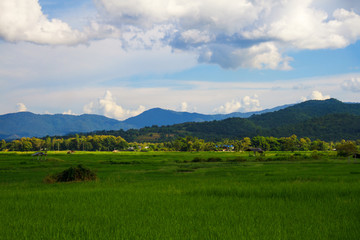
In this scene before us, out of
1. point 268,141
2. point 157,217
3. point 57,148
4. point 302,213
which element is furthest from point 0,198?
point 57,148

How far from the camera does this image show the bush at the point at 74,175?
24.3m

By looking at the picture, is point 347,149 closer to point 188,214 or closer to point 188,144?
point 188,214

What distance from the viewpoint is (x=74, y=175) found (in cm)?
2452

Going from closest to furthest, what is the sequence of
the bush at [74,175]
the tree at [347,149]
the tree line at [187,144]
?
the bush at [74,175], the tree at [347,149], the tree line at [187,144]

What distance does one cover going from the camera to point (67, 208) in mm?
12328

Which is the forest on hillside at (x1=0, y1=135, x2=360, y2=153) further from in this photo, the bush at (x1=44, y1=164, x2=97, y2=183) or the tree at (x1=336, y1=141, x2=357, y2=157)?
the bush at (x1=44, y1=164, x2=97, y2=183)

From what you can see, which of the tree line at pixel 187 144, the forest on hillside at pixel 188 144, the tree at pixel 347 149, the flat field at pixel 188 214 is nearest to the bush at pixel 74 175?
the flat field at pixel 188 214

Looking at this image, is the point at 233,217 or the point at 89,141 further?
the point at 89,141

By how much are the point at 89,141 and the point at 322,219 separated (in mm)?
181482

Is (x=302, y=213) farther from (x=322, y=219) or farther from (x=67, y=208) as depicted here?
(x=67, y=208)

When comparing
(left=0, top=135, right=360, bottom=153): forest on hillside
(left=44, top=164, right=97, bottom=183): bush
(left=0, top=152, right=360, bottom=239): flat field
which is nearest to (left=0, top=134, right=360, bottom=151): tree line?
(left=0, top=135, right=360, bottom=153): forest on hillside

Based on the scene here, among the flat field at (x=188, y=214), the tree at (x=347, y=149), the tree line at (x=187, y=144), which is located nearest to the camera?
the flat field at (x=188, y=214)

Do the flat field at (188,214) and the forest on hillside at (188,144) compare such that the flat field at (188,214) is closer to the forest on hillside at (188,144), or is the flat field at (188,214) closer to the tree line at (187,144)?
the forest on hillside at (188,144)

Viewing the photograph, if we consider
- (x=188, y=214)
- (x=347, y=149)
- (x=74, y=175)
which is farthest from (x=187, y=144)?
(x=188, y=214)
